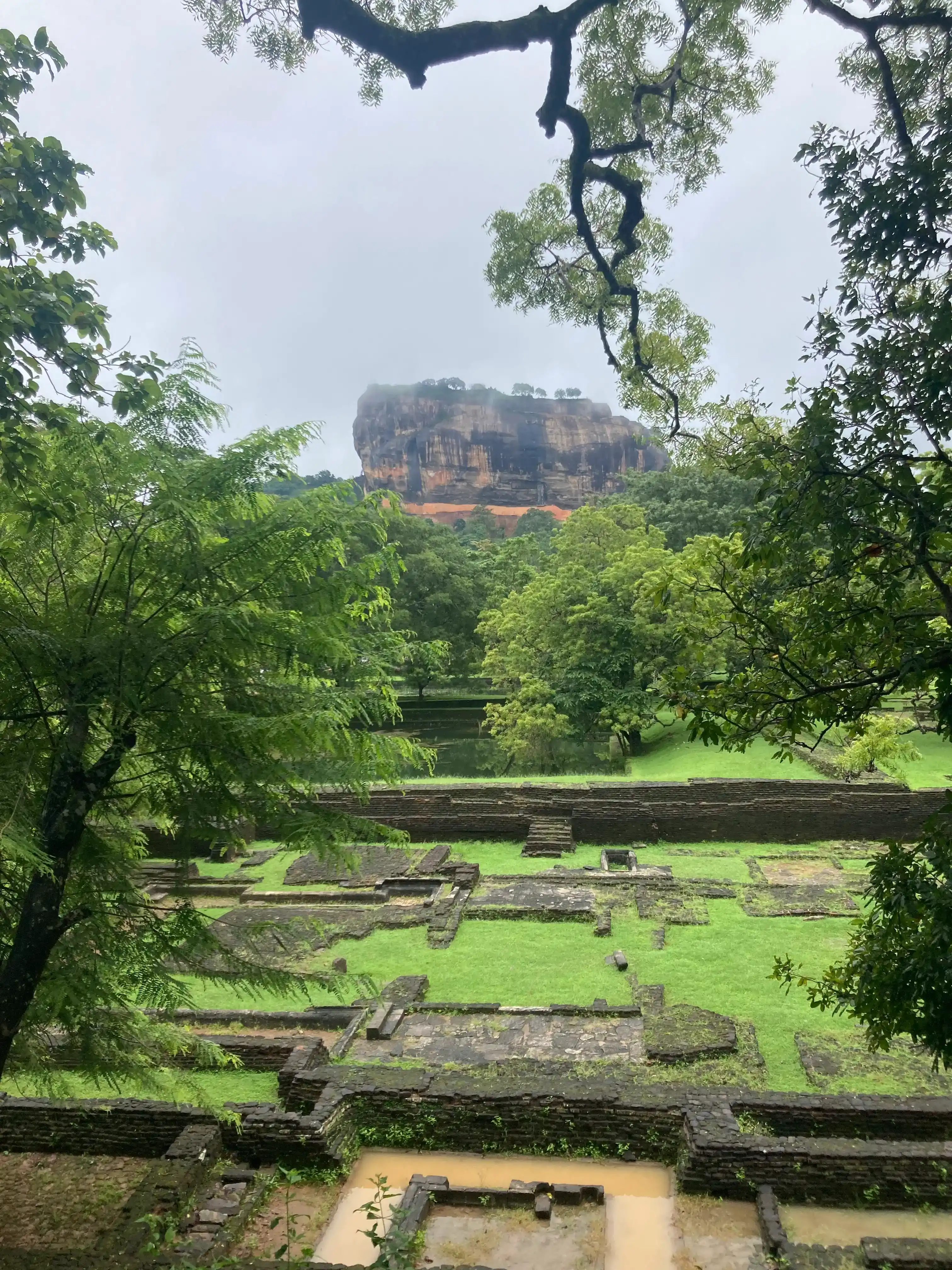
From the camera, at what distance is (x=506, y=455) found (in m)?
81.2

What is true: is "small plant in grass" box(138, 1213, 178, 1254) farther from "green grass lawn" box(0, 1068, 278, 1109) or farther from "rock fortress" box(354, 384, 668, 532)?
"rock fortress" box(354, 384, 668, 532)

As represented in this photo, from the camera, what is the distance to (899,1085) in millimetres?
6871

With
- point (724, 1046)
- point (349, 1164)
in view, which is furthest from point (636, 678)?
point (349, 1164)

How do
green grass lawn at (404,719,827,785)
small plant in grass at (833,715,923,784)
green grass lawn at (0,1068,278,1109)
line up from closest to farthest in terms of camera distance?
1. green grass lawn at (0,1068,278,1109)
2. small plant in grass at (833,715,923,784)
3. green grass lawn at (404,719,827,785)

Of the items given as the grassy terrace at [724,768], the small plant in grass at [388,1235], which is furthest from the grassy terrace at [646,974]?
the grassy terrace at [724,768]

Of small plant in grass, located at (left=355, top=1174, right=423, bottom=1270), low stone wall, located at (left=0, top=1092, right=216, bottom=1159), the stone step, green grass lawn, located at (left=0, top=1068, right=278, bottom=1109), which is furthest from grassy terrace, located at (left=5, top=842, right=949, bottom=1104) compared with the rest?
the stone step

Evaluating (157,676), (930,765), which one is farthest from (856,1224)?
(930,765)

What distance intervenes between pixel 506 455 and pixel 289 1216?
78901mm

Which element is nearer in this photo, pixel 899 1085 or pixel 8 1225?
pixel 8 1225

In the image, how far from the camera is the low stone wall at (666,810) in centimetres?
1484

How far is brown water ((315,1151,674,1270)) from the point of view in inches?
212

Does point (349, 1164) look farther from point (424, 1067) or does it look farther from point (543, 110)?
point (543, 110)

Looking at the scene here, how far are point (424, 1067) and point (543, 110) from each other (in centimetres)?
803

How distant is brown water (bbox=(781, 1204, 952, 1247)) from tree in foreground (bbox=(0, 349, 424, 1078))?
3.95 meters
